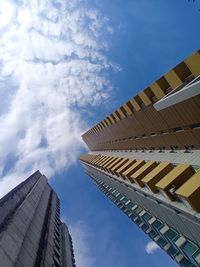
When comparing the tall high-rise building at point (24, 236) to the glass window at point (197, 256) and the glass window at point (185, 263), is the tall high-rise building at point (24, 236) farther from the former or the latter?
the glass window at point (197, 256)

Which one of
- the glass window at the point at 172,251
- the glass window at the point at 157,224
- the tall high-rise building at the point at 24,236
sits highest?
the tall high-rise building at the point at 24,236

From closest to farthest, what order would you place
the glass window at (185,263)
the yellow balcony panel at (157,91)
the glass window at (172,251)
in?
the glass window at (185,263)
the glass window at (172,251)
the yellow balcony panel at (157,91)

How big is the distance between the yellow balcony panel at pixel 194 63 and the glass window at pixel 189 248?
1067 cm

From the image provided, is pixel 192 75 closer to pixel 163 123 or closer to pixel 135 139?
pixel 163 123

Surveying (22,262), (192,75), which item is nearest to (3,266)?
(22,262)

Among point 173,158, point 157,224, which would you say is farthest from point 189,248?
point 173,158

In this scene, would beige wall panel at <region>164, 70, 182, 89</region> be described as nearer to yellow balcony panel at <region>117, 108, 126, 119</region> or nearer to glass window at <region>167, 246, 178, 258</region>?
glass window at <region>167, 246, 178, 258</region>

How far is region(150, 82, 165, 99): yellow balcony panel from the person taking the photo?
92.1ft

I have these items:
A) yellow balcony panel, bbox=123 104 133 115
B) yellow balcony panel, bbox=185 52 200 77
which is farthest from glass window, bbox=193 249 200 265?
yellow balcony panel, bbox=123 104 133 115

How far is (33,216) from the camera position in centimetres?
6519

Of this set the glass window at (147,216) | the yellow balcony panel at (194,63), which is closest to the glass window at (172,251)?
the glass window at (147,216)

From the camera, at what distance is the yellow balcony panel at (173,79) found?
81.1ft

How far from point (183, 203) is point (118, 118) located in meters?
32.4

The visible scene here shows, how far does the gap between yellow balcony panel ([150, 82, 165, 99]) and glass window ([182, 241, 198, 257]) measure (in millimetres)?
11711
